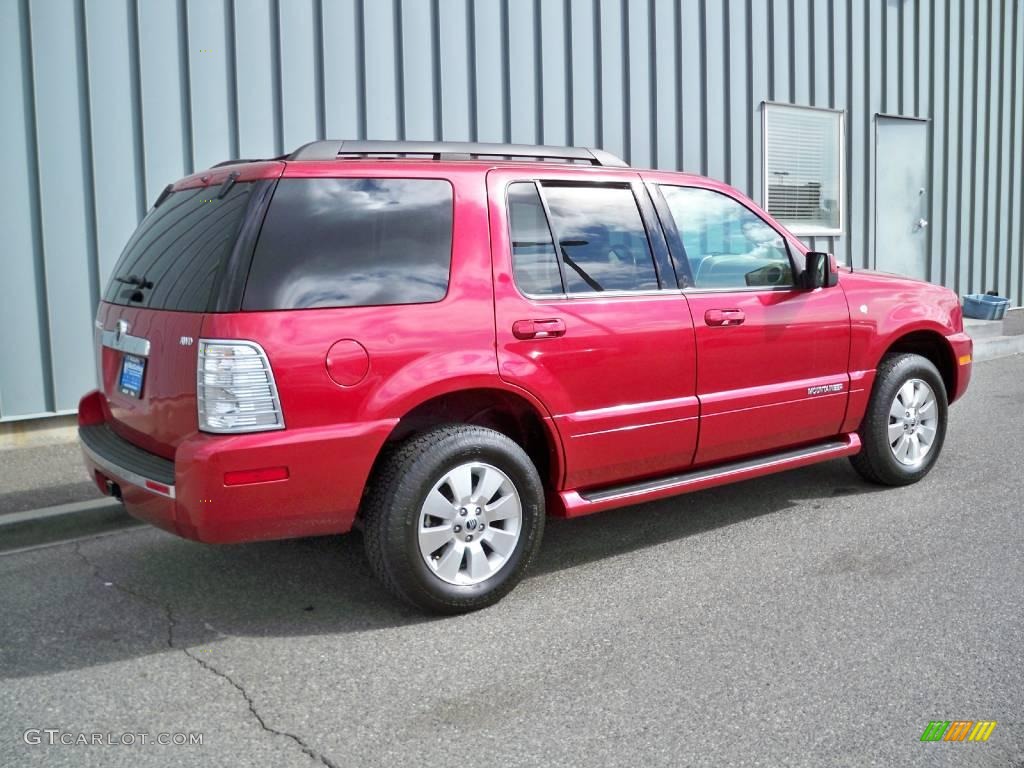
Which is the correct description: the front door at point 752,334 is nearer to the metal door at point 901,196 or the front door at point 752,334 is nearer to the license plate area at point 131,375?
the license plate area at point 131,375

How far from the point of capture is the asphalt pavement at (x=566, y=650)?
297cm

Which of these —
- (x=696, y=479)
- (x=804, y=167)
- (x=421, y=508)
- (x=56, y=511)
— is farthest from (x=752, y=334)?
(x=804, y=167)

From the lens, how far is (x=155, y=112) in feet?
23.2

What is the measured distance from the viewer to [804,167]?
11516 millimetres

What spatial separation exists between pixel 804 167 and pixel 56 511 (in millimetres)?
9132

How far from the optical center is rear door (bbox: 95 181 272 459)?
143 inches

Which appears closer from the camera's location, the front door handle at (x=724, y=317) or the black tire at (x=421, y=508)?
the black tire at (x=421, y=508)

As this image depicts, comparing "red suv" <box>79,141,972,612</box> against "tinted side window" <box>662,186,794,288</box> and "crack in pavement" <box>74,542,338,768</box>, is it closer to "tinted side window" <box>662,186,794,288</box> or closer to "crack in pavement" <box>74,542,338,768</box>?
"tinted side window" <box>662,186,794,288</box>

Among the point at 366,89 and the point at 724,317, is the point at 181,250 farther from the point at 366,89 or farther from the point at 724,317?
the point at 366,89

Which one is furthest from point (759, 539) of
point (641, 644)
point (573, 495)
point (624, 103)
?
point (624, 103)

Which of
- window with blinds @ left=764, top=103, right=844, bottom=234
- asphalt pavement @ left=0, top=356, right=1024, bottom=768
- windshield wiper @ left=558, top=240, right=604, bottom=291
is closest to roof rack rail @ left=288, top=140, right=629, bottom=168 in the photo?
windshield wiper @ left=558, top=240, right=604, bottom=291

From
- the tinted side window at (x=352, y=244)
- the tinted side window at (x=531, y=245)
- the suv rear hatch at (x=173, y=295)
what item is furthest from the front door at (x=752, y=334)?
the suv rear hatch at (x=173, y=295)

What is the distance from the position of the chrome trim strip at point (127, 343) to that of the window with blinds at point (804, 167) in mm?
8373

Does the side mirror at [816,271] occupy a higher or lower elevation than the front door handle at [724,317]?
higher
